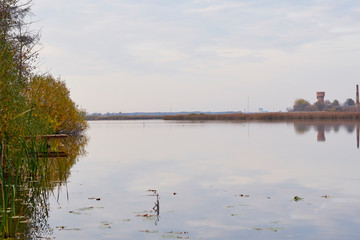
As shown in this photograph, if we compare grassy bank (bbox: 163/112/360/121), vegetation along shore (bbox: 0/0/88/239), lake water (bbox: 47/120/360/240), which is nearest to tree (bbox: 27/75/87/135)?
lake water (bbox: 47/120/360/240)

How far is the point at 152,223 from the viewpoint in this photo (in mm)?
11281

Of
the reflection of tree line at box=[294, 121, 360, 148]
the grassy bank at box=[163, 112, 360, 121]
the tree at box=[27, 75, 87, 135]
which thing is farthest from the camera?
the grassy bank at box=[163, 112, 360, 121]

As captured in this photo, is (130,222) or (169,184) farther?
(169,184)

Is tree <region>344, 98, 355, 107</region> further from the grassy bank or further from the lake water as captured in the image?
the lake water

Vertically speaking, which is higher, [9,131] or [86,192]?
[9,131]

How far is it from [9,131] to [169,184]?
6.50 meters

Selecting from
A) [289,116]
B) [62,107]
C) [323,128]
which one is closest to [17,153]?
[62,107]

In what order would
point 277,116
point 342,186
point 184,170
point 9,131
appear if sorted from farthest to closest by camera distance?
point 277,116, point 184,170, point 342,186, point 9,131

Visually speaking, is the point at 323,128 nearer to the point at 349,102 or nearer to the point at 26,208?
the point at 26,208

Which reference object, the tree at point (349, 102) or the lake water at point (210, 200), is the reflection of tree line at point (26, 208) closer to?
the lake water at point (210, 200)

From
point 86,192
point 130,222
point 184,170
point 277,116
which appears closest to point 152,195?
point 86,192

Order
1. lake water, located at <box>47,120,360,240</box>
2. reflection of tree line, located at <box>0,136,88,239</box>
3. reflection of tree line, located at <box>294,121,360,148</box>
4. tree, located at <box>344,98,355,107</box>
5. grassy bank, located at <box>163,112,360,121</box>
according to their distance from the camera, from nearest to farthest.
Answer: reflection of tree line, located at <box>0,136,88,239</box>
lake water, located at <box>47,120,360,240</box>
reflection of tree line, located at <box>294,121,360,148</box>
grassy bank, located at <box>163,112,360,121</box>
tree, located at <box>344,98,355,107</box>

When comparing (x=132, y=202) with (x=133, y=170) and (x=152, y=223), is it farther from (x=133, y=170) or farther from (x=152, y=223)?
(x=133, y=170)

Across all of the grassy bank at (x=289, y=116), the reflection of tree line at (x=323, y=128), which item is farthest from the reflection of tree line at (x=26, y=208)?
the grassy bank at (x=289, y=116)
